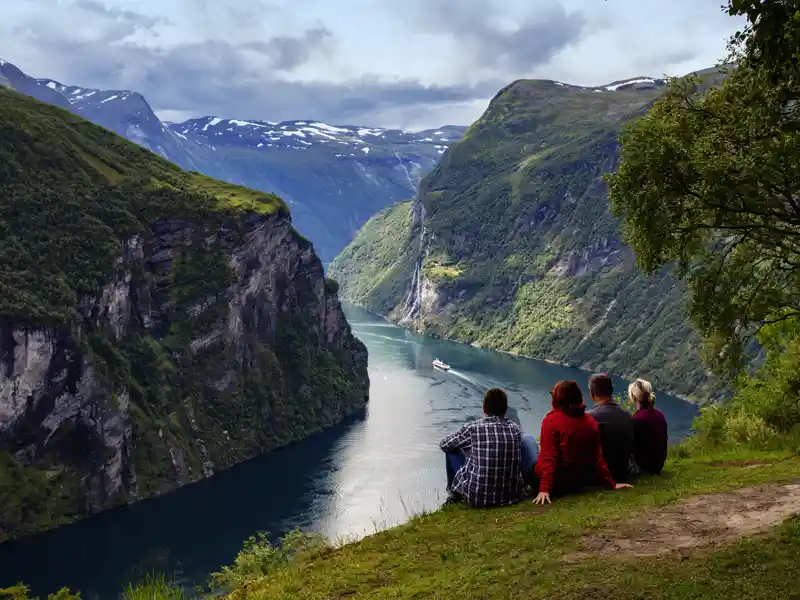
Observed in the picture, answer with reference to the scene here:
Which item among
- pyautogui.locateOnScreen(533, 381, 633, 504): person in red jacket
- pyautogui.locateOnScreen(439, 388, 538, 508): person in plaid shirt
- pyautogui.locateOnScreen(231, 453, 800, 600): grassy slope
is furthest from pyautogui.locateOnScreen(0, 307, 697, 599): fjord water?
pyautogui.locateOnScreen(231, 453, 800, 600): grassy slope

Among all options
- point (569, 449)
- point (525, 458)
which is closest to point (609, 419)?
point (569, 449)

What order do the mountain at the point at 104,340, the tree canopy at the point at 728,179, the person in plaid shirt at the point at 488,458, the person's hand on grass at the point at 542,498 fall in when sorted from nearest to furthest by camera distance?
1. the tree canopy at the point at 728,179
2. the person in plaid shirt at the point at 488,458
3. the person's hand on grass at the point at 542,498
4. the mountain at the point at 104,340

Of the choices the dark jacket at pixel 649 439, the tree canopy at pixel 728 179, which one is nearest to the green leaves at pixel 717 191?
the tree canopy at pixel 728 179

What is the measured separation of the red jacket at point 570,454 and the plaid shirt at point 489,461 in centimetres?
61

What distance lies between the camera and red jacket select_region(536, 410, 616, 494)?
17359 millimetres

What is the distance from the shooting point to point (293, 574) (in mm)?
16141

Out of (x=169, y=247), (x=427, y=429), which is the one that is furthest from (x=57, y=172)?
(x=427, y=429)

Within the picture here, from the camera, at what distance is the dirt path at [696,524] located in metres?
14.7

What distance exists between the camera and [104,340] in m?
162

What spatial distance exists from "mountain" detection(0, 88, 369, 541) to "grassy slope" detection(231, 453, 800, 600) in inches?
4922

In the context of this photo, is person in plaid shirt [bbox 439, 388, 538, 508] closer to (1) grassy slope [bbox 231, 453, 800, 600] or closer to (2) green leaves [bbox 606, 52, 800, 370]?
(1) grassy slope [bbox 231, 453, 800, 600]

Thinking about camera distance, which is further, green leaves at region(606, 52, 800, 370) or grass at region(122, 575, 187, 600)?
green leaves at region(606, 52, 800, 370)

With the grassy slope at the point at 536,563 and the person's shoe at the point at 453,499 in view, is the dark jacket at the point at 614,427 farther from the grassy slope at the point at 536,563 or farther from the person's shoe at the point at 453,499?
the person's shoe at the point at 453,499

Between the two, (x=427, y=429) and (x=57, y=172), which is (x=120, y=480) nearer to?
(x=427, y=429)
